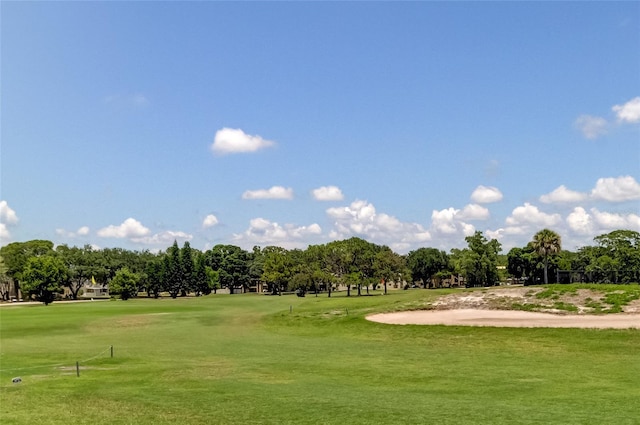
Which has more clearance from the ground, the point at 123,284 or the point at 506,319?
the point at 506,319

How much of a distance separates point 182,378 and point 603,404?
1617 centimetres

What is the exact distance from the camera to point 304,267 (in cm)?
12875

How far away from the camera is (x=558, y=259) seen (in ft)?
447

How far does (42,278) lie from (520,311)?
115731 mm

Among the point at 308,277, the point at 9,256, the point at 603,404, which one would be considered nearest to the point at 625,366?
the point at 603,404

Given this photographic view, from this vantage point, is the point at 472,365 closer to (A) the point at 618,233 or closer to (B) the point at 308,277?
(B) the point at 308,277

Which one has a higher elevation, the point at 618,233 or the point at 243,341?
the point at 618,233

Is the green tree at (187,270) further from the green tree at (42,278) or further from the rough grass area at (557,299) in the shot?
the rough grass area at (557,299)

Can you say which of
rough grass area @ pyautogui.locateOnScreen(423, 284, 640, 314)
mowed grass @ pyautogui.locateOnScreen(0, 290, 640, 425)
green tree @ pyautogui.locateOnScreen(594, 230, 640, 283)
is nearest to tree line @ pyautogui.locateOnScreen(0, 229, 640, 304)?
green tree @ pyautogui.locateOnScreen(594, 230, 640, 283)

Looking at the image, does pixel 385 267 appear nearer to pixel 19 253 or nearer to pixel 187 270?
pixel 187 270

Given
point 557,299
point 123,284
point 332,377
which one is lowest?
point 123,284

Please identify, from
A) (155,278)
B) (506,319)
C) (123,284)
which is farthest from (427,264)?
(506,319)

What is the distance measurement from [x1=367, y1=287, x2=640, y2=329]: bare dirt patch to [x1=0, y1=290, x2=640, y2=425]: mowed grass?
107 inches

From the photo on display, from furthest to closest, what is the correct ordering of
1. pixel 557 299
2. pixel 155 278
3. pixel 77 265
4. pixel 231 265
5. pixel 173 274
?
pixel 231 265 < pixel 77 265 < pixel 173 274 < pixel 155 278 < pixel 557 299
